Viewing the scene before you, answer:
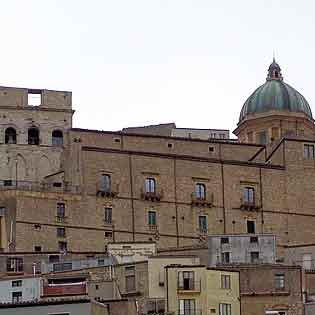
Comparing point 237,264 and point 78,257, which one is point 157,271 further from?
point 78,257

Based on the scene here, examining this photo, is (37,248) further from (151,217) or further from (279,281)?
(279,281)

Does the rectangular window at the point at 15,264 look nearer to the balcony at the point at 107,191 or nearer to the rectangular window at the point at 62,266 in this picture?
the rectangular window at the point at 62,266

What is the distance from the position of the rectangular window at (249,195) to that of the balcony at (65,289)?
29.8m

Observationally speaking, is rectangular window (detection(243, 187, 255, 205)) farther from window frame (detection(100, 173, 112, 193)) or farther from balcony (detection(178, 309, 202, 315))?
balcony (detection(178, 309, 202, 315))

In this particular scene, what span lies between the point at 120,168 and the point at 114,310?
33.9m

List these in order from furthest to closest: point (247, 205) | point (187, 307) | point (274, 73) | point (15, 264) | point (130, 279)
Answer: point (274, 73) < point (247, 205) < point (15, 264) < point (130, 279) < point (187, 307)

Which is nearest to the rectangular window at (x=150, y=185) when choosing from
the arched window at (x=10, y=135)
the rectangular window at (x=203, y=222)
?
the rectangular window at (x=203, y=222)

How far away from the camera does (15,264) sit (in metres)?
98.1

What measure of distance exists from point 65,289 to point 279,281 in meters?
13.8

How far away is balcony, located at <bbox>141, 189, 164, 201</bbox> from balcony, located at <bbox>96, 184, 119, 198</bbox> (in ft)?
6.34

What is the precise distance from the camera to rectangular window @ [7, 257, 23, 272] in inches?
3831

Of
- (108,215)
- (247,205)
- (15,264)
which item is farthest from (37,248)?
(247,205)

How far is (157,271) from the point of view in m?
87.6

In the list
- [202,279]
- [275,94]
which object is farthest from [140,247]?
[275,94]
